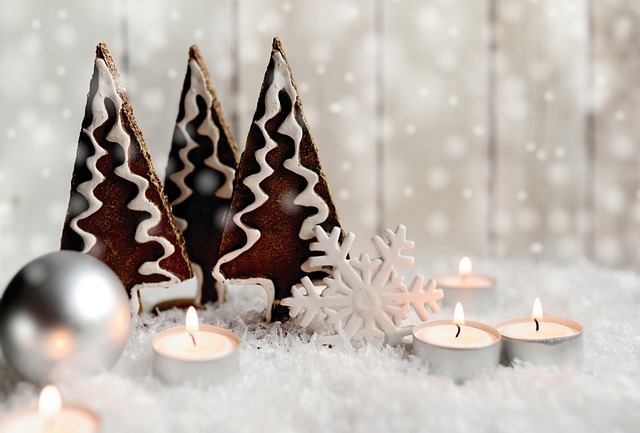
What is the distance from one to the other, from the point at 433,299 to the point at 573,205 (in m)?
0.61

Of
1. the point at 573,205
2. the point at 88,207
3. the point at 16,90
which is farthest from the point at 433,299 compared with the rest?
the point at 16,90

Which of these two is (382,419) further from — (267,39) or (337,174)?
(267,39)

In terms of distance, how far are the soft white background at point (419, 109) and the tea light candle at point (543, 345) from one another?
25 cm

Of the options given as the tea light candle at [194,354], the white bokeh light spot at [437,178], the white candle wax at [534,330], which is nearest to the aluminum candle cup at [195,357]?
the tea light candle at [194,354]

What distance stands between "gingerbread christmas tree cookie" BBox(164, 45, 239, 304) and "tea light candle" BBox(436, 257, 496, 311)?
0.36 metres

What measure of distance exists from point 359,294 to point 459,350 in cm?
15

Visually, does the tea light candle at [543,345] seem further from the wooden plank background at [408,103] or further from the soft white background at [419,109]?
the wooden plank background at [408,103]

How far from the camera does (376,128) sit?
1.23 meters

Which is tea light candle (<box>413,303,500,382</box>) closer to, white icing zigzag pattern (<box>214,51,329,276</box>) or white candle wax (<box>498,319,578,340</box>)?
white candle wax (<box>498,319,578,340</box>)

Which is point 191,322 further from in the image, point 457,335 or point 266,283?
point 457,335

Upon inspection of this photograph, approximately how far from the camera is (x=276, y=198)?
2.60 ft

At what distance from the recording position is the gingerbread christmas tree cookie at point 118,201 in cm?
77

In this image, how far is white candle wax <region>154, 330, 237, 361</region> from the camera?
2.17 ft

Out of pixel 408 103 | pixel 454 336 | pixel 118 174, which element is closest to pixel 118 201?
pixel 118 174
